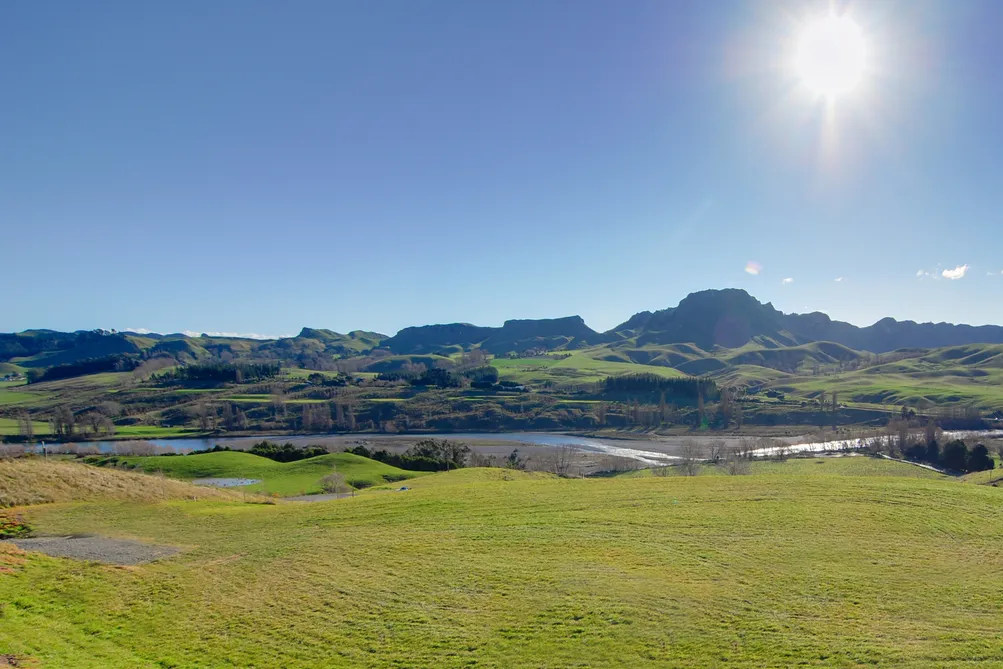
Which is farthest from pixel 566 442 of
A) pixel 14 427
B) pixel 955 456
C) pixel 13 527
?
pixel 14 427

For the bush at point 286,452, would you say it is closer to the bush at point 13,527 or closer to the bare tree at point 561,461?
the bare tree at point 561,461

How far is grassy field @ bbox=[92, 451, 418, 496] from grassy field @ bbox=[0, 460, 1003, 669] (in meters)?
36.6

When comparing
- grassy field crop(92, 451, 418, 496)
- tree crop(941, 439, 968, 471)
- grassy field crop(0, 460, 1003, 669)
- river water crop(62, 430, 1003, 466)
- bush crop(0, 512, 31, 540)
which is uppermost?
bush crop(0, 512, 31, 540)

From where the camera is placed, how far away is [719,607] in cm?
2156

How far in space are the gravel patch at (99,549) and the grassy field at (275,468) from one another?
40207mm

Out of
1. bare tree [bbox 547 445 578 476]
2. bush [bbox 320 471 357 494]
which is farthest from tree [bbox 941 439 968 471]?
bush [bbox 320 471 357 494]

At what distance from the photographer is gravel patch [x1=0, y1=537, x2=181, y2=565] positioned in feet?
91.4

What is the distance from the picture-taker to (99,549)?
29.2 meters

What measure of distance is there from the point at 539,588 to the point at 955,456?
4112 inches

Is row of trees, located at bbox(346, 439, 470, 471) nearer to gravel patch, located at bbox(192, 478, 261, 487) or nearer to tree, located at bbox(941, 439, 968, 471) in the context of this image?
gravel patch, located at bbox(192, 478, 261, 487)

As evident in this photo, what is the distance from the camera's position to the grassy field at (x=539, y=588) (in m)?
18.8

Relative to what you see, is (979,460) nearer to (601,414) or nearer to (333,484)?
(333,484)

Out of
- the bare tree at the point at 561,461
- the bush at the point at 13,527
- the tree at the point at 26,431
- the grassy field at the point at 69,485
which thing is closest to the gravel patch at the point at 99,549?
the bush at the point at 13,527

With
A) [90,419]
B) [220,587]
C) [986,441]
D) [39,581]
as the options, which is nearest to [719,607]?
[220,587]
